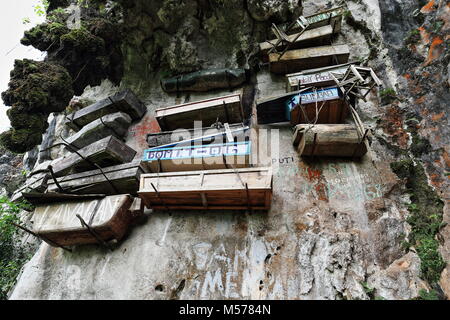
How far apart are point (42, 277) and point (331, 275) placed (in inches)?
241

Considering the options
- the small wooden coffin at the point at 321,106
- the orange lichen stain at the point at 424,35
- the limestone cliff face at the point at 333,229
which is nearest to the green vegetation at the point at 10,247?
the limestone cliff face at the point at 333,229

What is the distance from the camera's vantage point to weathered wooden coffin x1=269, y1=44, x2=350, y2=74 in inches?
279

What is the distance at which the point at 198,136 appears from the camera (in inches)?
242

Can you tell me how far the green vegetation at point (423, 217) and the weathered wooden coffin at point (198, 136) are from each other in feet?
11.5

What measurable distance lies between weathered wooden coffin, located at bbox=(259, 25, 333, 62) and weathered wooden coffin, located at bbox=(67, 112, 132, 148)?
492cm

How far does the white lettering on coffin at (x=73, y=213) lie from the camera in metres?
5.27

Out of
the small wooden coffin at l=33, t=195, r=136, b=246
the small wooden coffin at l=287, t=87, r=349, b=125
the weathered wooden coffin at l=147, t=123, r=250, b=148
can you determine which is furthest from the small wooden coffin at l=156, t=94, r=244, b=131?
the small wooden coffin at l=33, t=195, r=136, b=246

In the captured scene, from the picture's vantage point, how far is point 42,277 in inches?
222

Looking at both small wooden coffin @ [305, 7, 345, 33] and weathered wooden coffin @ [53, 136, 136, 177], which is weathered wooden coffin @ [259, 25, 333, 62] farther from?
weathered wooden coffin @ [53, 136, 136, 177]

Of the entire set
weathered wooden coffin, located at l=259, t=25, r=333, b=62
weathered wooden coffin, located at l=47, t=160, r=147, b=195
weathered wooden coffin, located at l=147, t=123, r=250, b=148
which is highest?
weathered wooden coffin, located at l=259, t=25, r=333, b=62

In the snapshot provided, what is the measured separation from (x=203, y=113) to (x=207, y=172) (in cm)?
229

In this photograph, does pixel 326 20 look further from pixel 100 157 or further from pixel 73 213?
pixel 73 213

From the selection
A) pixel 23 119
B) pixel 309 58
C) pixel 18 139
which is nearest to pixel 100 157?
pixel 18 139

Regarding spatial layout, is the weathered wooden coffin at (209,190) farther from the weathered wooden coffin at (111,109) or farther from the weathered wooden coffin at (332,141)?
the weathered wooden coffin at (111,109)
